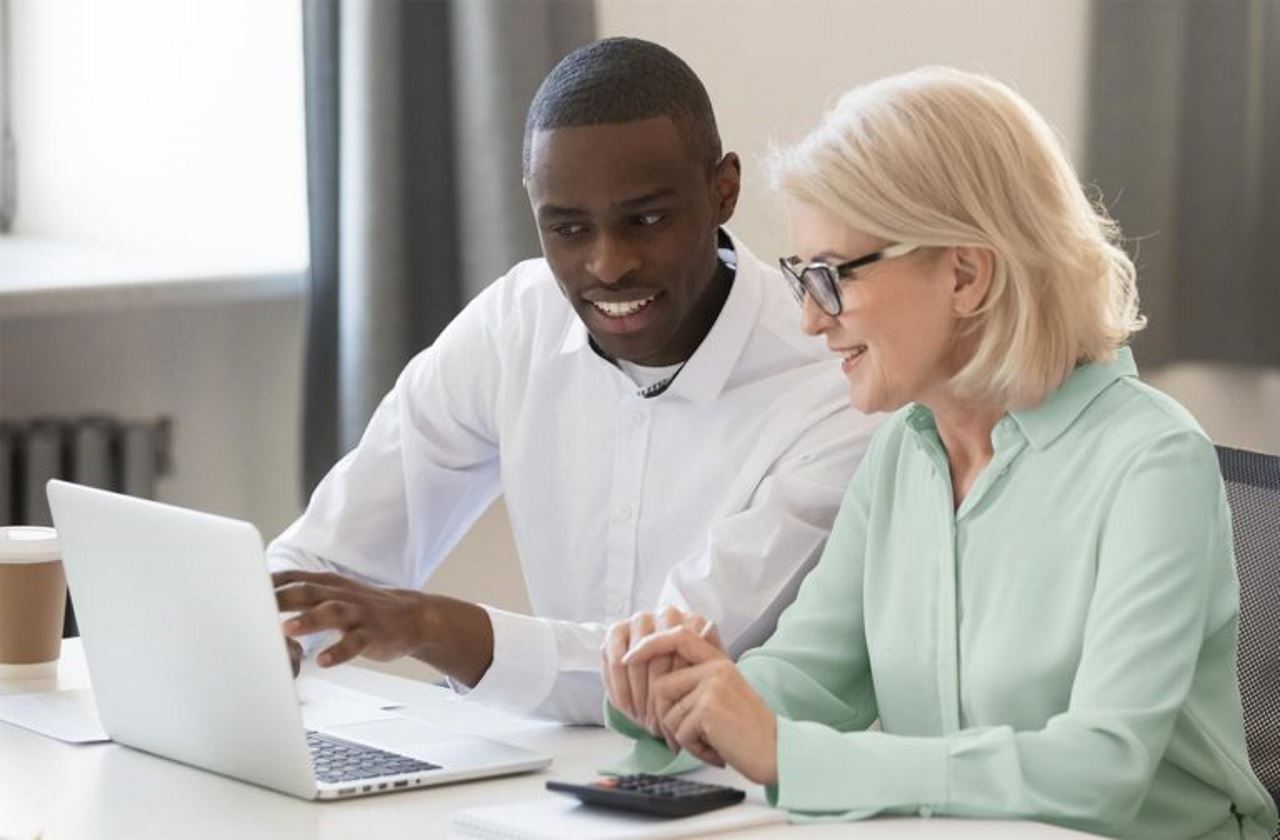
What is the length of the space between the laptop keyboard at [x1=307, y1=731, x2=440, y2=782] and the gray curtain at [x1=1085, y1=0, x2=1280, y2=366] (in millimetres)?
2370

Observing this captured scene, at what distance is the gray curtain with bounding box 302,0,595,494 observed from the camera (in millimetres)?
3107

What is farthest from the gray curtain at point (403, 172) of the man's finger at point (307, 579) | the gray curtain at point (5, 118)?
the man's finger at point (307, 579)

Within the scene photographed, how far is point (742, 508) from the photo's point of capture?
2100mm

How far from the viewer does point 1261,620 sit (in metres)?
1.90

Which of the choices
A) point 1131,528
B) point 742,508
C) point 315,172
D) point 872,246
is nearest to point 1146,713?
point 1131,528

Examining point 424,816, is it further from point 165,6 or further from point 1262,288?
point 1262,288

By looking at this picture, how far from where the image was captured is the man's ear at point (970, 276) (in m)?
1.72

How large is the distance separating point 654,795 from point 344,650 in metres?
0.35

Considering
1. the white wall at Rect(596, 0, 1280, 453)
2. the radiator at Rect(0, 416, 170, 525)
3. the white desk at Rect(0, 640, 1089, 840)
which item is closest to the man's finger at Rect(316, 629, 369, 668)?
the white desk at Rect(0, 640, 1089, 840)

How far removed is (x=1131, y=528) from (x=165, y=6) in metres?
2.27

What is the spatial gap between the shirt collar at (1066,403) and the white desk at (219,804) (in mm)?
352

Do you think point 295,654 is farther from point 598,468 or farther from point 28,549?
point 598,468

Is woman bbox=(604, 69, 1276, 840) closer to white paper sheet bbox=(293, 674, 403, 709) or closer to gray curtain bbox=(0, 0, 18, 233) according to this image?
white paper sheet bbox=(293, 674, 403, 709)

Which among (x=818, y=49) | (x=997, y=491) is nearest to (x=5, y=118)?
(x=818, y=49)
